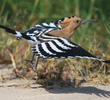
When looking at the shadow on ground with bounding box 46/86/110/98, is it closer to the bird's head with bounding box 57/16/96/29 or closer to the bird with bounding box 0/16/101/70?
the bird with bounding box 0/16/101/70

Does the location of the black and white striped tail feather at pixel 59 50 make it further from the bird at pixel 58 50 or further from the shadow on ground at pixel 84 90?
the shadow on ground at pixel 84 90

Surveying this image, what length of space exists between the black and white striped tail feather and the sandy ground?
1.27 ft

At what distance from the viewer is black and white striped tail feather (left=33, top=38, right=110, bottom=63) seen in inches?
119

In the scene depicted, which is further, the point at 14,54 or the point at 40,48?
the point at 14,54

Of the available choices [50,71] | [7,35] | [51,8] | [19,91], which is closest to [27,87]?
[19,91]

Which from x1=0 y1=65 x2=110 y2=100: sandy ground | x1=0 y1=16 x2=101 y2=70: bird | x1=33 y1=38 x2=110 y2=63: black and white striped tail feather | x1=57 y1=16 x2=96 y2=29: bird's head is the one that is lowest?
x1=0 y1=65 x2=110 y2=100: sandy ground

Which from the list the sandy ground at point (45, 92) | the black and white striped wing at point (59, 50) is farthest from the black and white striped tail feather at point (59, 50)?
the sandy ground at point (45, 92)

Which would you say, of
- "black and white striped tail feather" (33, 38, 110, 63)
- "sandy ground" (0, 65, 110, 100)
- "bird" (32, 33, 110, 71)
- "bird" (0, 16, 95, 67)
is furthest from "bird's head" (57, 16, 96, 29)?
"sandy ground" (0, 65, 110, 100)

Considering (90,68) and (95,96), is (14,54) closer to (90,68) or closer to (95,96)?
(90,68)

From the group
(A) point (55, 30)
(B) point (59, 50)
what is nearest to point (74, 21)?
(A) point (55, 30)

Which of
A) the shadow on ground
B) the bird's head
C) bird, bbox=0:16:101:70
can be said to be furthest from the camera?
the bird's head

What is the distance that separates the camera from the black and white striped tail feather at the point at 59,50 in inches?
119

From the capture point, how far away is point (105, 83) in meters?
3.66

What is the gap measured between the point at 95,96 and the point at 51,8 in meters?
3.55
